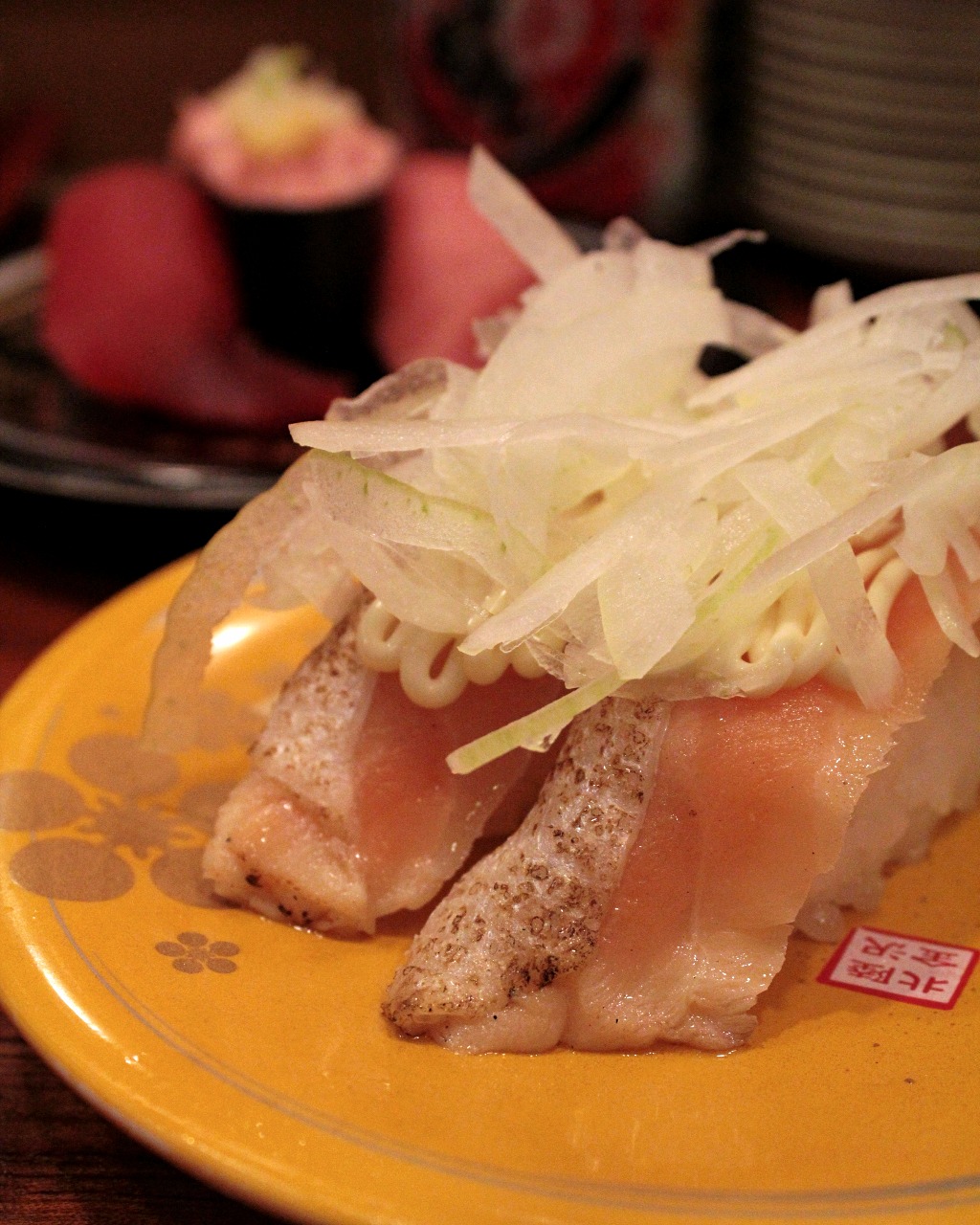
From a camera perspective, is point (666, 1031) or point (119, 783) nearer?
point (666, 1031)

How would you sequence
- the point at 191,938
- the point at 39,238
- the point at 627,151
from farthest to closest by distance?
1. the point at 39,238
2. the point at 627,151
3. the point at 191,938

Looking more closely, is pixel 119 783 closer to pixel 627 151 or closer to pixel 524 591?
pixel 524 591

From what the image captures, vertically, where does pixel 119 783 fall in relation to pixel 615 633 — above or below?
below

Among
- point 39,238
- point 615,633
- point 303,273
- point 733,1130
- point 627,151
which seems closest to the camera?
point 733,1130

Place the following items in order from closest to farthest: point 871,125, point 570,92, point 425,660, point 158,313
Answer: point 425,660
point 158,313
point 871,125
point 570,92

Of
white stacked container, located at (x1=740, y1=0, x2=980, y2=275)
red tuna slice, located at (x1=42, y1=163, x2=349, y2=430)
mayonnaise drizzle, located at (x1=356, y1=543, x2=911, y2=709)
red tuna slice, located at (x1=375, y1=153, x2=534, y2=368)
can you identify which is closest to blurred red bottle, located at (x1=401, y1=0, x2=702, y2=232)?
white stacked container, located at (x1=740, y1=0, x2=980, y2=275)

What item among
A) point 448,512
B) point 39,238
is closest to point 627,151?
point 39,238

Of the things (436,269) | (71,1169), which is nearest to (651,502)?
(71,1169)

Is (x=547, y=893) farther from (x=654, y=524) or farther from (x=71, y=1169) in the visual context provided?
(x=71, y=1169)
